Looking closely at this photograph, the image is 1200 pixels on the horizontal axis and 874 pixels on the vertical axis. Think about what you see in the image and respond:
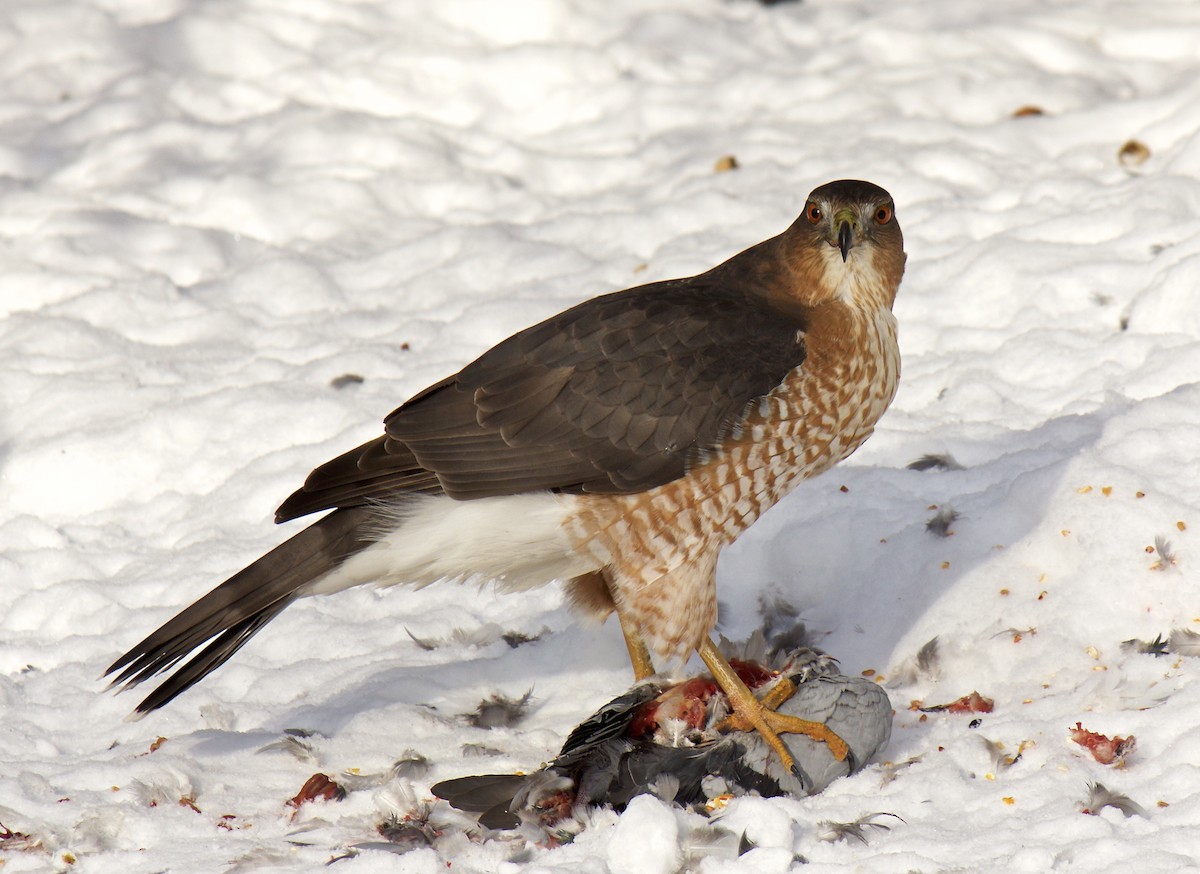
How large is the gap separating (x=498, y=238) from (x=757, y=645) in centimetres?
334

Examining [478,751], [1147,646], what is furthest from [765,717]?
[1147,646]

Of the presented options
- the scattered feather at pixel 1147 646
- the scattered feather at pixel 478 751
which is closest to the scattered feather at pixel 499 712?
the scattered feather at pixel 478 751

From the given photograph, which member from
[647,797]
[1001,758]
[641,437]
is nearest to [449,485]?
[641,437]

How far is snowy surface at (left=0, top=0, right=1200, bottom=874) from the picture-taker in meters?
3.88

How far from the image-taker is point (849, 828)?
357 cm

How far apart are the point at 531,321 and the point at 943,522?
7.78 feet

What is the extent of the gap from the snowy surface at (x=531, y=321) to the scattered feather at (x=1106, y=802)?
3cm

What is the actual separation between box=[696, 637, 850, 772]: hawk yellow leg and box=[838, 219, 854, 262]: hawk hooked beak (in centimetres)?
128

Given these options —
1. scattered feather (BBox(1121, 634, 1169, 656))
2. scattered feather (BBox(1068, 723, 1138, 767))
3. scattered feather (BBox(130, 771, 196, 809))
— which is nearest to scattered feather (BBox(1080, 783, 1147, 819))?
scattered feather (BBox(1068, 723, 1138, 767))

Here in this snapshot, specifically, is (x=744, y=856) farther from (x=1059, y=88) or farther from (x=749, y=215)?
(x=1059, y=88)

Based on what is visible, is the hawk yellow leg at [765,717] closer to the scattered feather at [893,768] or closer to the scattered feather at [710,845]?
the scattered feather at [893,768]

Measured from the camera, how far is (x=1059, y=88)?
26.6ft

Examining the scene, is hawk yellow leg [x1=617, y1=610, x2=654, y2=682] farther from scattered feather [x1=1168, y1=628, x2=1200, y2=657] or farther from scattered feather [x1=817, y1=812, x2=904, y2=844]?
scattered feather [x1=1168, y1=628, x2=1200, y2=657]

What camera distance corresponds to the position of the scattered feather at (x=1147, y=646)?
13.8 ft
